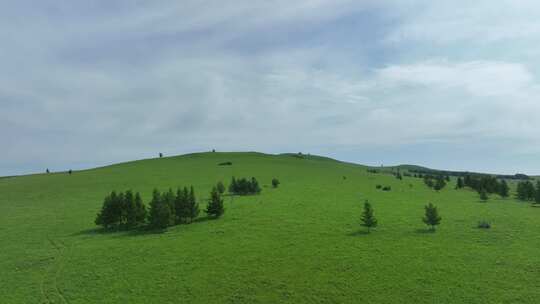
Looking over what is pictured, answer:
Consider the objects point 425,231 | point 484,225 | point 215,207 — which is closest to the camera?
point 425,231

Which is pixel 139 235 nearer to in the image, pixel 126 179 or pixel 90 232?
pixel 90 232

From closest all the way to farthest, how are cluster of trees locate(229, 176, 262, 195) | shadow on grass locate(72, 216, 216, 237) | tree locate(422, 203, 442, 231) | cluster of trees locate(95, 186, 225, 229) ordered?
tree locate(422, 203, 442, 231) → shadow on grass locate(72, 216, 216, 237) → cluster of trees locate(95, 186, 225, 229) → cluster of trees locate(229, 176, 262, 195)

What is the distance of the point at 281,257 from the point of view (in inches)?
1828

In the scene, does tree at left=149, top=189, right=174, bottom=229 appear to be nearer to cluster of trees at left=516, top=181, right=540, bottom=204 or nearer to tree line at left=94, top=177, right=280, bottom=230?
tree line at left=94, top=177, right=280, bottom=230

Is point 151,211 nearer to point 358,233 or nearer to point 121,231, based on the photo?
point 121,231

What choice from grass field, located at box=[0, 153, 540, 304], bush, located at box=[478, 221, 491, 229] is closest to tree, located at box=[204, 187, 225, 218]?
grass field, located at box=[0, 153, 540, 304]

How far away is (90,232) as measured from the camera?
63031 mm

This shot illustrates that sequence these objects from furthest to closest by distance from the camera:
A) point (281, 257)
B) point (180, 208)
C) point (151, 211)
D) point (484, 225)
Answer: point (180, 208), point (151, 211), point (484, 225), point (281, 257)

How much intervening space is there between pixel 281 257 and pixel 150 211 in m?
32.8

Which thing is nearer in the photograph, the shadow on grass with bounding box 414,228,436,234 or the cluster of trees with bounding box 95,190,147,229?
the shadow on grass with bounding box 414,228,436,234

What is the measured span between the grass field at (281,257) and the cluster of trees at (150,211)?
2.92 metres

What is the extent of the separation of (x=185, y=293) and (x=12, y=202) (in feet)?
273

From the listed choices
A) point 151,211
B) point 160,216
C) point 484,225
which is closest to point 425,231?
point 484,225

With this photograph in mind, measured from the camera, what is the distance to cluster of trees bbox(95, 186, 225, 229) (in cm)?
6531
